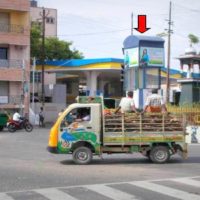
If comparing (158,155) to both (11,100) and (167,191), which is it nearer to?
(167,191)

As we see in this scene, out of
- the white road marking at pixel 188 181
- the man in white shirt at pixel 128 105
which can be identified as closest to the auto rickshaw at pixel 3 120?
the man in white shirt at pixel 128 105

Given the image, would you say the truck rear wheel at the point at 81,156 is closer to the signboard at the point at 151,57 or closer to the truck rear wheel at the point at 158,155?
the truck rear wheel at the point at 158,155

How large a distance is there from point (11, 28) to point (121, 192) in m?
40.3

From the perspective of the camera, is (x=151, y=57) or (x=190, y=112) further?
(x=151, y=57)

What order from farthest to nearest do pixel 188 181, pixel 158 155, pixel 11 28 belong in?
pixel 11 28 < pixel 158 155 < pixel 188 181

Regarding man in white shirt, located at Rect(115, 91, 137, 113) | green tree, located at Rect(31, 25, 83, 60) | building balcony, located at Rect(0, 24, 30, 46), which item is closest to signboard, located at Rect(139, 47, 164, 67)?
man in white shirt, located at Rect(115, 91, 137, 113)

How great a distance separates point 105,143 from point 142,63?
18.2 m

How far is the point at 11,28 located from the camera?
49.8 m

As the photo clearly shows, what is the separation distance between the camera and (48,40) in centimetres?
6762

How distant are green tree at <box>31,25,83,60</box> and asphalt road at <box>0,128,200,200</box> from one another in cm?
4549

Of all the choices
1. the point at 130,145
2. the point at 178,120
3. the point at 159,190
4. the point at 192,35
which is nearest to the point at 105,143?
the point at 130,145

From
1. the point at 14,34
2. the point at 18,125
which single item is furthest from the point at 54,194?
the point at 14,34

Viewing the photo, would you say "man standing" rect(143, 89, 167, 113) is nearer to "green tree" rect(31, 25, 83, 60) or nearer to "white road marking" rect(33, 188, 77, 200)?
"white road marking" rect(33, 188, 77, 200)

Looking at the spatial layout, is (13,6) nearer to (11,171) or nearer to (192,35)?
(192,35)
